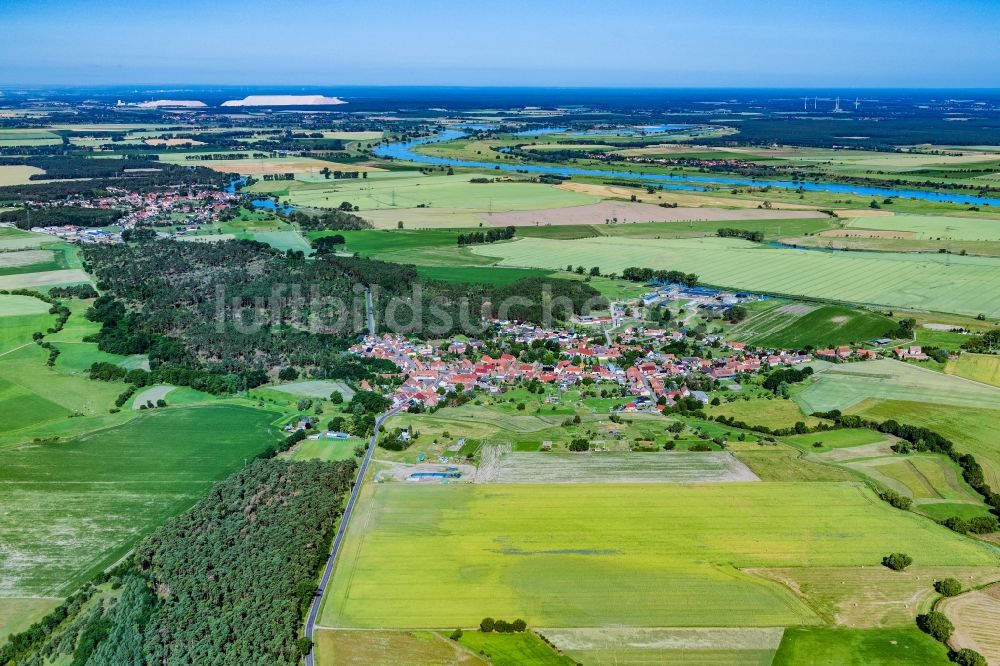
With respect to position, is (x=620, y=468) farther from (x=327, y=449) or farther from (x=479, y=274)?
(x=479, y=274)

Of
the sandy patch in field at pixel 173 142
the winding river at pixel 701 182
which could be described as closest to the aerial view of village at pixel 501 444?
the winding river at pixel 701 182

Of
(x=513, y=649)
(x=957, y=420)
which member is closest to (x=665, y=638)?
(x=513, y=649)

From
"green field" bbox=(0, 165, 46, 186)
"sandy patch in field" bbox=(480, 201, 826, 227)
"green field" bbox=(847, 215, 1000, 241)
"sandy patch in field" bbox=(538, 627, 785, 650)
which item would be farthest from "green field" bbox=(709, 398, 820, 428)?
"green field" bbox=(0, 165, 46, 186)

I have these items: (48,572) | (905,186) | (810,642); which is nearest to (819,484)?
(810,642)

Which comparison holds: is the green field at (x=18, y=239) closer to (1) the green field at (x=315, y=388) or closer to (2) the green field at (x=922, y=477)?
(1) the green field at (x=315, y=388)

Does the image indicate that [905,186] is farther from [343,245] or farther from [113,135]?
[113,135]
